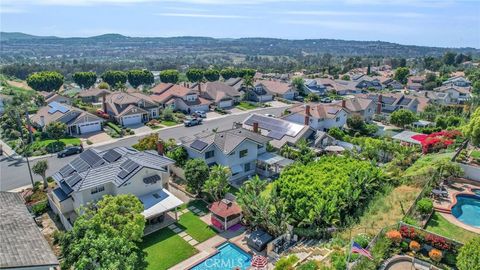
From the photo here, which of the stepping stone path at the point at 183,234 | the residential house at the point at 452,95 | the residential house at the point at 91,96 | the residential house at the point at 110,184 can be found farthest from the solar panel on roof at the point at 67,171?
the residential house at the point at 452,95

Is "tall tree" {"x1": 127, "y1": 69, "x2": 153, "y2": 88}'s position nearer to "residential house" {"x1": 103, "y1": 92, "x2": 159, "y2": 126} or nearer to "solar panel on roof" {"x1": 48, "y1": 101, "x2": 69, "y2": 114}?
"residential house" {"x1": 103, "y1": 92, "x2": 159, "y2": 126}

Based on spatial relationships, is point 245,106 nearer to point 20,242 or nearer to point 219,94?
point 219,94

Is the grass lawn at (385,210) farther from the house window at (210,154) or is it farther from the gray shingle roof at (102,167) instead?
the gray shingle roof at (102,167)

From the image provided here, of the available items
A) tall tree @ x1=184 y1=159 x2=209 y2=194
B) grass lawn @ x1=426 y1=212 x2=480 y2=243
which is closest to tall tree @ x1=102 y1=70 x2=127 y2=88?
tall tree @ x1=184 y1=159 x2=209 y2=194

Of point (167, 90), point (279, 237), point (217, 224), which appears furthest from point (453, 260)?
point (167, 90)

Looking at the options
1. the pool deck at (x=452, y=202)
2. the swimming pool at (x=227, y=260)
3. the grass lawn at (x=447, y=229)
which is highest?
the pool deck at (x=452, y=202)

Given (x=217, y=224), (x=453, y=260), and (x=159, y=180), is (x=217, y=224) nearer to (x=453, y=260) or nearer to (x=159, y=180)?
(x=159, y=180)

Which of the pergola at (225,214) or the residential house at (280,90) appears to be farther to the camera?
the residential house at (280,90)
